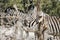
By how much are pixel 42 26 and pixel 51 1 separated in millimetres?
4715

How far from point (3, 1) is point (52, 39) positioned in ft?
9.85

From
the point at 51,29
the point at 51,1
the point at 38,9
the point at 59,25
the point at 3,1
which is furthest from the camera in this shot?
the point at 3,1

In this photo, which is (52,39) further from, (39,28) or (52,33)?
(39,28)

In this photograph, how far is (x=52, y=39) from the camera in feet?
14.6

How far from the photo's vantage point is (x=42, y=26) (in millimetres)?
1449

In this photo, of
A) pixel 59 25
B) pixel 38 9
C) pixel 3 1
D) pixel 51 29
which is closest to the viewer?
pixel 38 9

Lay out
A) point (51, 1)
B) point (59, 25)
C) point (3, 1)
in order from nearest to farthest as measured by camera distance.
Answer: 1. point (59, 25)
2. point (51, 1)
3. point (3, 1)

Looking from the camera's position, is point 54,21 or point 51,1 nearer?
point 54,21

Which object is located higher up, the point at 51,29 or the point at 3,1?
the point at 3,1

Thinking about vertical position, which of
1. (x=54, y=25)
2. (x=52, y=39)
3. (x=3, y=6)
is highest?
(x=3, y=6)

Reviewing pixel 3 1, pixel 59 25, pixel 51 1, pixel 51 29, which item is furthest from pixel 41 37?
pixel 3 1

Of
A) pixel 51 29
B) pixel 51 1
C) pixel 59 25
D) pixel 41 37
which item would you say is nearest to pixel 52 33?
pixel 51 29

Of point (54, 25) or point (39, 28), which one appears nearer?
point (39, 28)

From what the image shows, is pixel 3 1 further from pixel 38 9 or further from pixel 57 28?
pixel 38 9
